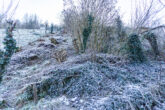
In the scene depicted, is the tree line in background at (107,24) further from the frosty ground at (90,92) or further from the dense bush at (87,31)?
the frosty ground at (90,92)

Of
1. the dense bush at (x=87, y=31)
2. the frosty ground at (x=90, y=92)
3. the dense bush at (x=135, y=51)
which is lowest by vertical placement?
the frosty ground at (x=90, y=92)

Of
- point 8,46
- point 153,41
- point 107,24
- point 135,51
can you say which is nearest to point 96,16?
point 107,24

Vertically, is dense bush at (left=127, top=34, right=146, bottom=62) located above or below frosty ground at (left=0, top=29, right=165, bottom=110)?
above

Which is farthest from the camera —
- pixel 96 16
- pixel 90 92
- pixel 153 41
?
pixel 96 16

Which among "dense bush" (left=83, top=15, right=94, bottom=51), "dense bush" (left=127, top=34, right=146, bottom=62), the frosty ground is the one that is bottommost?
the frosty ground

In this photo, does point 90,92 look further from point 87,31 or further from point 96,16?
point 96,16

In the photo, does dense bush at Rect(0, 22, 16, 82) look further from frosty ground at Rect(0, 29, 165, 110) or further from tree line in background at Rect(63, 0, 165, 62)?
tree line in background at Rect(63, 0, 165, 62)

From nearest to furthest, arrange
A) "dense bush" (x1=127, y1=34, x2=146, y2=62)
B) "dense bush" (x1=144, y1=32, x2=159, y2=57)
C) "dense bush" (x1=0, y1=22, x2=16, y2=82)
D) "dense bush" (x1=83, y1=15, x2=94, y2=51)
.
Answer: "dense bush" (x1=0, y1=22, x2=16, y2=82) < "dense bush" (x1=127, y1=34, x2=146, y2=62) < "dense bush" (x1=144, y1=32, x2=159, y2=57) < "dense bush" (x1=83, y1=15, x2=94, y2=51)

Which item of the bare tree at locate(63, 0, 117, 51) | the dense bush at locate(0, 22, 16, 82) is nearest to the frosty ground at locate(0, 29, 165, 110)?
the dense bush at locate(0, 22, 16, 82)

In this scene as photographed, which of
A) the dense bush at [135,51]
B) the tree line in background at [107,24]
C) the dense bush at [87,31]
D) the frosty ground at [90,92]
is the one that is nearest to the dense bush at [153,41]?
the tree line in background at [107,24]

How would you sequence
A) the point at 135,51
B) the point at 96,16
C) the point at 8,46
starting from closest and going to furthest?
1. the point at 8,46
2. the point at 135,51
3. the point at 96,16

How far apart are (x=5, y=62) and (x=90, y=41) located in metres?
4.04

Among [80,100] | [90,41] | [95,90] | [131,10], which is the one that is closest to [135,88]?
[95,90]

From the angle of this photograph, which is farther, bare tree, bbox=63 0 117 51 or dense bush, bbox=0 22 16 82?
bare tree, bbox=63 0 117 51
